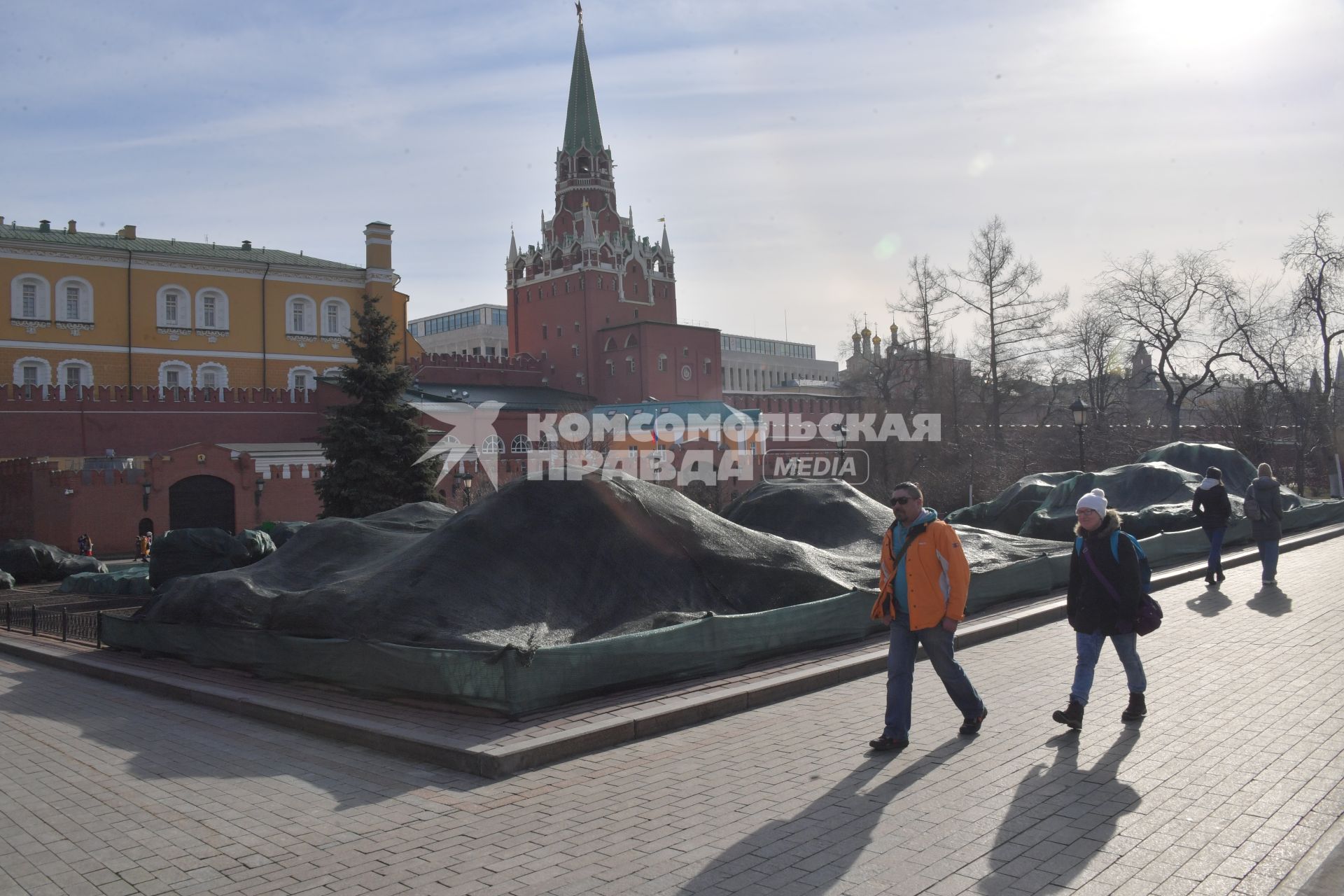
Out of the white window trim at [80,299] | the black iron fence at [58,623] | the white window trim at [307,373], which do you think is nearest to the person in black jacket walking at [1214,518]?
the black iron fence at [58,623]

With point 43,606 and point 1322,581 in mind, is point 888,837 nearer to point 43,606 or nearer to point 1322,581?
point 1322,581

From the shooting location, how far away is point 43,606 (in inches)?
687

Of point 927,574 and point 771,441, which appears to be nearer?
point 927,574

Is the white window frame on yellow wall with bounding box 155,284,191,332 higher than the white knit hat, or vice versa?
the white window frame on yellow wall with bounding box 155,284,191,332

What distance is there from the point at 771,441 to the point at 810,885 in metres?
53.9

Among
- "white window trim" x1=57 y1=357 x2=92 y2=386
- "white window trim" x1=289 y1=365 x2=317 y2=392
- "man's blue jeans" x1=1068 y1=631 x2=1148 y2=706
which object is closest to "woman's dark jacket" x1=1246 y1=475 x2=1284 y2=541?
"man's blue jeans" x1=1068 y1=631 x2=1148 y2=706

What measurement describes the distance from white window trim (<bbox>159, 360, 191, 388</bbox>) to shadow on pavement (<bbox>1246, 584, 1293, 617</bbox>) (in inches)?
1838

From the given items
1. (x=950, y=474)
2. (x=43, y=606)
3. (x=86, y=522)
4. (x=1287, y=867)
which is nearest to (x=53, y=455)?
(x=86, y=522)

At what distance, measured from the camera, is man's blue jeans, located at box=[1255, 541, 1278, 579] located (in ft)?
44.0

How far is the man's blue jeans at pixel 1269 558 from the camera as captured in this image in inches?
528

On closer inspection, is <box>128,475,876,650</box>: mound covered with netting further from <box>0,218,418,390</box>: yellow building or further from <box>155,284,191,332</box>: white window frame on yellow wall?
<box>155,284,191,332</box>: white window frame on yellow wall

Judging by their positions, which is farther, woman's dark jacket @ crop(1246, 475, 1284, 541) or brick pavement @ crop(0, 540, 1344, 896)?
woman's dark jacket @ crop(1246, 475, 1284, 541)

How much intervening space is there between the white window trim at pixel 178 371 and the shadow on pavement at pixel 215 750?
4235 centimetres

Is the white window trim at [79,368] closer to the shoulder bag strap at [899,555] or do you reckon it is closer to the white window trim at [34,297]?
the white window trim at [34,297]
